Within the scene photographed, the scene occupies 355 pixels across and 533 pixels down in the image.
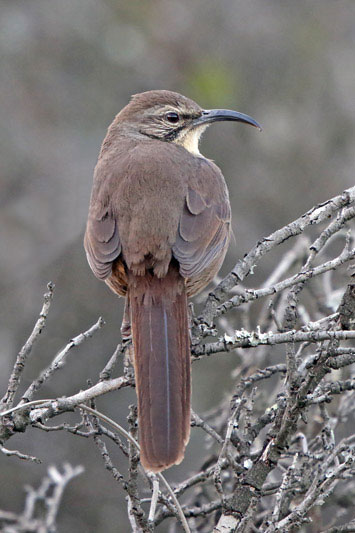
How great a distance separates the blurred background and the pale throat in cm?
222

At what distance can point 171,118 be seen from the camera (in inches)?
218

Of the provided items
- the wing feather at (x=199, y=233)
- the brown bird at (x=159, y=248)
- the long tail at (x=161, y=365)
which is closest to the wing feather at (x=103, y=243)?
the brown bird at (x=159, y=248)

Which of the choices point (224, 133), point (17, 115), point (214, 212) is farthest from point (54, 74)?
point (214, 212)

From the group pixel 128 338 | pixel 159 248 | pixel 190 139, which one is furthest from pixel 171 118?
pixel 128 338

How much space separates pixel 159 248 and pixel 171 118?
144 centimetres

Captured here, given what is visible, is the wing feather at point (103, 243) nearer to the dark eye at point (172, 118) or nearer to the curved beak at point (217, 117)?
the dark eye at point (172, 118)

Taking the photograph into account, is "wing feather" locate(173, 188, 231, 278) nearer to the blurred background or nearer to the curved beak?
the curved beak

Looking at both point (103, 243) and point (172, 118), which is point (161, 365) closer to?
point (103, 243)

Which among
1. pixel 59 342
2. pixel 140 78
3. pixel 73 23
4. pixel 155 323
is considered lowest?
pixel 155 323

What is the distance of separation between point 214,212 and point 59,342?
3.03 meters

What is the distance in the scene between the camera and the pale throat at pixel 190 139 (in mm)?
5492

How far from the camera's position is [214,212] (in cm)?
480

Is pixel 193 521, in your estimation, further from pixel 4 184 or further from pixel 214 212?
pixel 4 184

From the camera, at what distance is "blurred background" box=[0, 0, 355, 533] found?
7.56 metres
